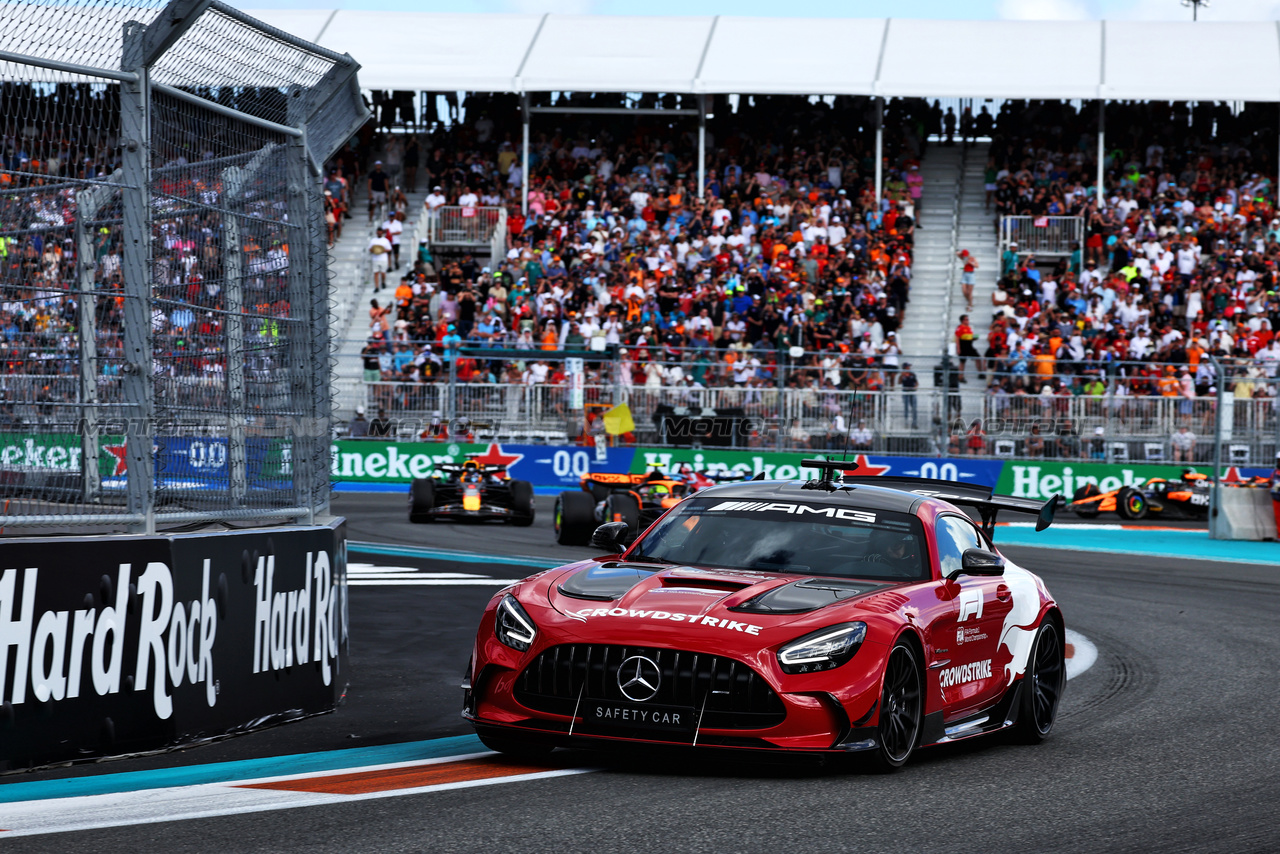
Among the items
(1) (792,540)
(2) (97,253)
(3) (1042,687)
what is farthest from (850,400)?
(2) (97,253)

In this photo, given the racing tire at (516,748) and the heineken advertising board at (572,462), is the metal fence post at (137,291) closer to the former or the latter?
the racing tire at (516,748)

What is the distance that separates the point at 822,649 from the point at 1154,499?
1930 centimetres

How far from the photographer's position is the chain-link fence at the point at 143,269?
20.8 feet

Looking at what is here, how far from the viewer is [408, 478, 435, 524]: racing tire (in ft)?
70.5

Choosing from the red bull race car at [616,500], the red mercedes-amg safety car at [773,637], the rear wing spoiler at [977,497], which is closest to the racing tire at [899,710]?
the red mercedes-amg safety car at [773,637]

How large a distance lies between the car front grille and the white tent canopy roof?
31.4m

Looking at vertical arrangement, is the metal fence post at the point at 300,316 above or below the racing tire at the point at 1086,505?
above

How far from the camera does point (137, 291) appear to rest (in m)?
6.70

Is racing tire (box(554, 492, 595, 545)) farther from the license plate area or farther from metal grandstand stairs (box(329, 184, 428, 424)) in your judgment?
the license plate area

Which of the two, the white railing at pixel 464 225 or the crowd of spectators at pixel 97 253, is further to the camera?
the white railing at pixel 464 225

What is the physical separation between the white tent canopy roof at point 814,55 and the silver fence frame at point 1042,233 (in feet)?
10.3

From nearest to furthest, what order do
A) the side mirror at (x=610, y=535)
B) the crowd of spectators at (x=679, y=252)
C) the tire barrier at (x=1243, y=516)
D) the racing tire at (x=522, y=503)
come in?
the side mirror at (x=610, y=535)
the racing tire at (x=522, y=503)
the tire barrier at (x=1243, y=516)
the crowd of spectators at (x=679, y=252)

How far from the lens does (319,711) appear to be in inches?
308

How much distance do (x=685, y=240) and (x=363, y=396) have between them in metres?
8.75
